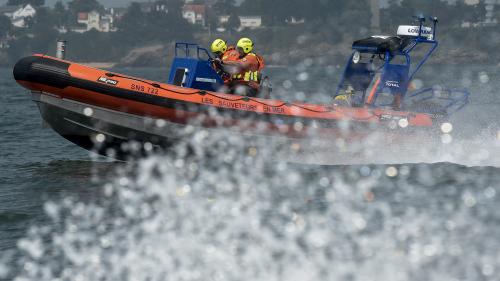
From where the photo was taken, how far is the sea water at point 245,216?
687 cm

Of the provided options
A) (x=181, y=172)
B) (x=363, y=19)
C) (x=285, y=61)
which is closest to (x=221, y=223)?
(x=181, y=172)

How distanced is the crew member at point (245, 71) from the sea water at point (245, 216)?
0.76 metres

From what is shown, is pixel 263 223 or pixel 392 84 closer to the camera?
pixel 263 223

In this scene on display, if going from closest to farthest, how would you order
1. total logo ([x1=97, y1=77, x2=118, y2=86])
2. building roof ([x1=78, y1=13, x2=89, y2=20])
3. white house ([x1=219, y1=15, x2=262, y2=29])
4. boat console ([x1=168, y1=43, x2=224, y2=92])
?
1. total logo ([x1=97, y1=77, x2=118, y2=86])
2. boat console ([x1=168, y1=43, x2=224, y2=92])
3. white house ([x1=219, y1=15, x2=262, y2=29])
4. building roof ([x1=78, y1=13, x2=89, y2=20])

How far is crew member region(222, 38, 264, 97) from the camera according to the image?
39.8 feet

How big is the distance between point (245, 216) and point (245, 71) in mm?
3677

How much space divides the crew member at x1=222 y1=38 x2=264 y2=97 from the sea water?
2.49 ft

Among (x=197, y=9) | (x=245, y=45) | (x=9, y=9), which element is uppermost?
(x=197, y=9)

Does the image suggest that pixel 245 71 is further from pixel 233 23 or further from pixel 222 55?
pixel 233 23

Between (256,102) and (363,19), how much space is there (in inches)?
4883

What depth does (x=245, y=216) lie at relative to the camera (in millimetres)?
8945

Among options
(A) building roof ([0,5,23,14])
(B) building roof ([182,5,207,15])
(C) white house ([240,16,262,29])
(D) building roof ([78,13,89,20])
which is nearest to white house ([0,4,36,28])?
(A) building roof ([0,5,23,14])

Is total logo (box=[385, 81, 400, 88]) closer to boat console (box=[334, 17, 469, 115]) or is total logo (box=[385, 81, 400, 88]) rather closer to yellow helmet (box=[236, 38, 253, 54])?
boat console (box=[334, 17, 469, 115])

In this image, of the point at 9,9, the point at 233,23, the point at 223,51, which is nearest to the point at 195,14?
the point at 233,23
